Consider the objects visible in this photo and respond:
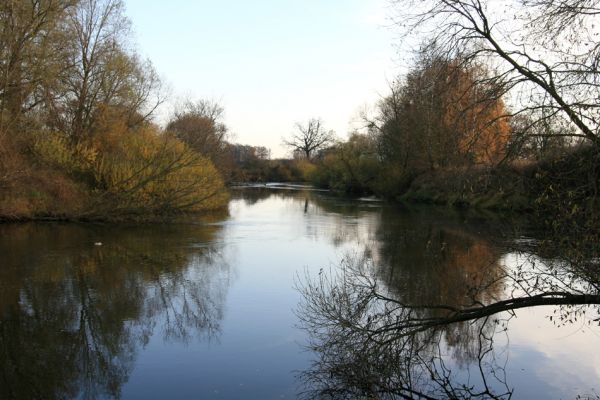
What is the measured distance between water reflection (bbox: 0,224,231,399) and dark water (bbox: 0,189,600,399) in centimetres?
3

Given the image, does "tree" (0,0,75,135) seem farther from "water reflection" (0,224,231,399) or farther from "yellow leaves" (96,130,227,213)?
"water reflection" (0,224,231,399)

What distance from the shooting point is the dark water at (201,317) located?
256 inches

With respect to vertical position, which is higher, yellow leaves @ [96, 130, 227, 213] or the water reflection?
yellow leaves @ [96, 130, 227, 213]

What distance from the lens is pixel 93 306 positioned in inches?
372

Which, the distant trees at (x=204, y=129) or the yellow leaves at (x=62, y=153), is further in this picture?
the distant trees at (x=204, y=129)

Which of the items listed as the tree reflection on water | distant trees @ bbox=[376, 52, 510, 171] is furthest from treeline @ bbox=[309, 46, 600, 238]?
the tree reflection on water

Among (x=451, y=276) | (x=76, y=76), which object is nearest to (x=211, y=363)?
(x=451, y=276)

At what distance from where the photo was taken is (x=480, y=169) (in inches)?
264

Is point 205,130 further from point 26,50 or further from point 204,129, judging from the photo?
point 26,50

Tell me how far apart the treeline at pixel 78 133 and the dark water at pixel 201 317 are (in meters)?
3.64

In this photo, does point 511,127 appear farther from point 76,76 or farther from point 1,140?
point 76,76

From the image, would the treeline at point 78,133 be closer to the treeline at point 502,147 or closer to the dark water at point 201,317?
the dark water at point 201,317

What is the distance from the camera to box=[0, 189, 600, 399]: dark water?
6500mm

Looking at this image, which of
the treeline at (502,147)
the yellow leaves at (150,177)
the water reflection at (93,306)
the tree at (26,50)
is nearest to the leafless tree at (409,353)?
the treeline at (502,147)
